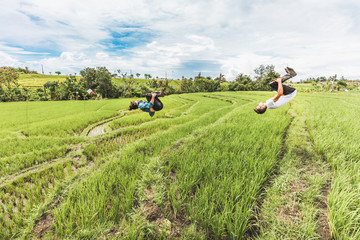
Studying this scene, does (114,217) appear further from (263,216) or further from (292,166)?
(292,166)

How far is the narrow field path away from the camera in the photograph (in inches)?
57.5

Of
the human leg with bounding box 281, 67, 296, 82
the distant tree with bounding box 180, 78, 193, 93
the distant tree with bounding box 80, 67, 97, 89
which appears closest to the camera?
the human leg with bounding box 281, 67, 296, 82

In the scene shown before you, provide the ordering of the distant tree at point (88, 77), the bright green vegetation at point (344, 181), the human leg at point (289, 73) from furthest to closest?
the distant tree at point (88, 77)
the human leg at point (289, 73)
the bright green vegetation at point (344, 181)

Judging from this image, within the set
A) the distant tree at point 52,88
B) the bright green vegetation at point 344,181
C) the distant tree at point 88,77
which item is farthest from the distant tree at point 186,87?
the bright green vegetation at point 344,181

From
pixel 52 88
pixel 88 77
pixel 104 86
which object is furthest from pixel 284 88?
pixel 88 77

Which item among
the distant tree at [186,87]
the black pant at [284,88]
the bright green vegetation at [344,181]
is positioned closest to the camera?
the bright green vegetation at [344,181]

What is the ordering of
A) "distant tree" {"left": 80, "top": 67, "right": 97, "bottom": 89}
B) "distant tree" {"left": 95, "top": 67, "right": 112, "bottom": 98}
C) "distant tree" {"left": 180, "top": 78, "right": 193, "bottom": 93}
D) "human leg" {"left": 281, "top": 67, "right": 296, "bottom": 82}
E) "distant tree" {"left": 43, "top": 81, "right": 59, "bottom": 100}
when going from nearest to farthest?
"human leg" {"left": 281, "top": 67, "right": 296, "bottom": 82}, "distant tree" {"left": 43, "top": 81, "right": 59, "bottom": 100}, "distant tree" {"left": 95, "top": 67, "right": 112, "bottom": 98}, "distant tree" {"left": 80, "top": 67, "right": 97, "bottom": 89}, "distant tree" {"left": 180, "top": 78, "right": 193, "bottom": 93}

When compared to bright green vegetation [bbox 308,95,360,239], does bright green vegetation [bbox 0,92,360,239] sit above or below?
below

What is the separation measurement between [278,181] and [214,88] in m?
50.2

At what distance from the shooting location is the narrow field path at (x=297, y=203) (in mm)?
1460

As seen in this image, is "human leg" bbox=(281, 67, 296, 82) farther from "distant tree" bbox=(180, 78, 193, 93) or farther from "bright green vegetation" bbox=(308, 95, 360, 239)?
"distant tree" bbox=(180, 78, 193, 93)

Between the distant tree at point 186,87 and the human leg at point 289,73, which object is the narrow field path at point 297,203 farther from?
the distant tree at point 186,87

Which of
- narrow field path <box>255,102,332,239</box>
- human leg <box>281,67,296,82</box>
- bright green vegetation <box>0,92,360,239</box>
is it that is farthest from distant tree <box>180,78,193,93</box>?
human leg <box>281,67,296,82</box>

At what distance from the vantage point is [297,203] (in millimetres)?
1811
